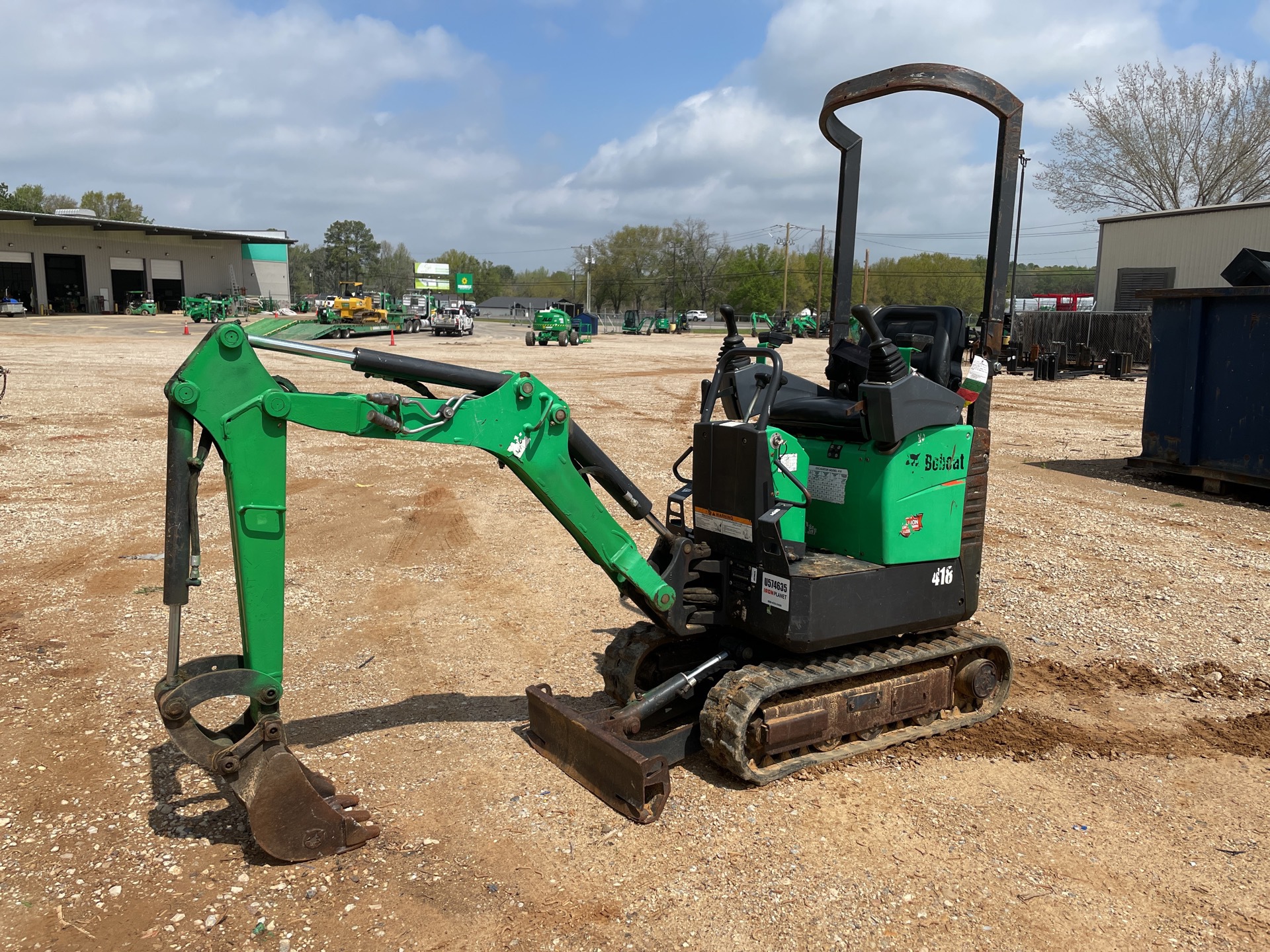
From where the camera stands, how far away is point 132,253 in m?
66.7

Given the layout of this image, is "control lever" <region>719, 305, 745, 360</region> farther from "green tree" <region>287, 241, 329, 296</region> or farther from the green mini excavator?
"green tree" <region>287, 241, 329, 296</region>

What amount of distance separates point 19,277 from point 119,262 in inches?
270

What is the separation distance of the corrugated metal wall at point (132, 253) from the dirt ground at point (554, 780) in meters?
61.5

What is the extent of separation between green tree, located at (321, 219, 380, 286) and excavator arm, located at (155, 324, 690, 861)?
13237 cm

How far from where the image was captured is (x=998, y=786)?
15.5 ft

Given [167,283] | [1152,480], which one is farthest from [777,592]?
[167,283]

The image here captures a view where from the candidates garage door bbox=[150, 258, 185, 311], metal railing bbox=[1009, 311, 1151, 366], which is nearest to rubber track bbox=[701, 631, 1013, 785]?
metal railing bbox=[1009, 311, 1151, 366]

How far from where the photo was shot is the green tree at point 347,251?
131375 mm

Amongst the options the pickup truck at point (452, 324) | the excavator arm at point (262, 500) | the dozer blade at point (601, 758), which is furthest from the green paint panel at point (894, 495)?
the pickup truck at point (452, 324)

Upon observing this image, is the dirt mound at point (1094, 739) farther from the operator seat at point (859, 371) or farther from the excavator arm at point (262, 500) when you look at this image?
the excavator arm at point (262, 500)

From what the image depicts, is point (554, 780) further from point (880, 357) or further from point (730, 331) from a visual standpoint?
point (880, 357)

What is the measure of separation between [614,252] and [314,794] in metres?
106

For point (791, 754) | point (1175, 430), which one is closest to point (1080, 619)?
point (791, 754)

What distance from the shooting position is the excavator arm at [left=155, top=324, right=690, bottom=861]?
3.70 meters
